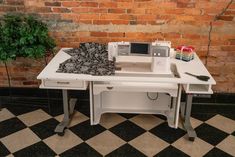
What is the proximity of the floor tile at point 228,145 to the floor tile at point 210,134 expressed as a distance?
0.12 ft

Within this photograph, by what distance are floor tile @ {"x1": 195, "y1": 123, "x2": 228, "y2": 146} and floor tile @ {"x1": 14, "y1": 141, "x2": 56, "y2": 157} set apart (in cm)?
147

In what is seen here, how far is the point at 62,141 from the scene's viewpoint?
2.62 m

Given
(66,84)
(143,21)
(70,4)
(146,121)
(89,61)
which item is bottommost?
(146,121)

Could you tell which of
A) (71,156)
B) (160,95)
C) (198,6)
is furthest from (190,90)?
(71,156)

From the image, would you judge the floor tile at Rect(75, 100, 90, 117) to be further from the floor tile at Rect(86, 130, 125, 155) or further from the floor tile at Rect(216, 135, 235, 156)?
the floor tile at Rect(216, 135, 235, 156)

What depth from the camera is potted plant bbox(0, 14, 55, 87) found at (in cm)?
261

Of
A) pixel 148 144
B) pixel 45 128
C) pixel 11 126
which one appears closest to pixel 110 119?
pixel 148 144

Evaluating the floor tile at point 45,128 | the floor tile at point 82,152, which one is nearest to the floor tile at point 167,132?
the floor tile at point 82,152

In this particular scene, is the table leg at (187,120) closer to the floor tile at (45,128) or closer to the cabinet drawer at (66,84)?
the cabinet drawer at (66,84)

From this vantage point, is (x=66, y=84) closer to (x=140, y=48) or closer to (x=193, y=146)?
(x=140, y=48)

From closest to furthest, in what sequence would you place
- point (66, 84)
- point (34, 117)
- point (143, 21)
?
point (66, 84), point (143, 21), point (34, 117)

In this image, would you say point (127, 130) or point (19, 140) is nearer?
point (19, 140)

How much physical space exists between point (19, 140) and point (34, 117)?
424 mm

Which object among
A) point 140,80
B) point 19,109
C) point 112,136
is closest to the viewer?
point 140,80
